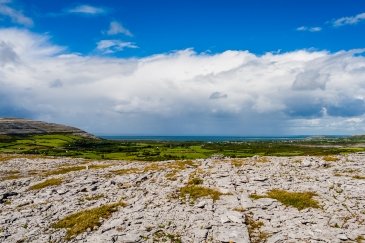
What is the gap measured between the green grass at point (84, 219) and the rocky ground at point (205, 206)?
1.98 ft

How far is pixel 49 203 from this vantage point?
37688mm

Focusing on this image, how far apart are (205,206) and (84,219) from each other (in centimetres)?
1042

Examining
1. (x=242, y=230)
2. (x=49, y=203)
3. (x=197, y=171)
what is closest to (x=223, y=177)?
(x=197, y=171)

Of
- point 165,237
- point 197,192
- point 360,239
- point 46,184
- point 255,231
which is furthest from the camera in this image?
point 46,184

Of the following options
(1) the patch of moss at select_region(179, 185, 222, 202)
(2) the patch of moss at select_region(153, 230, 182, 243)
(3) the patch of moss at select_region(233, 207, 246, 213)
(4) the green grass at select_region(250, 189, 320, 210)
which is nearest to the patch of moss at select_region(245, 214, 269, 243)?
(3) the patch of moss at select_region(233, 207, 246, 213)

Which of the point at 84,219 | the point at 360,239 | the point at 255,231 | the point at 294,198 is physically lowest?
the point at 84,219

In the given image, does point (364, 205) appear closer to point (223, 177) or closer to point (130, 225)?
point (223, 177)

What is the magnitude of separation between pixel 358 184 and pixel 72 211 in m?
27.6

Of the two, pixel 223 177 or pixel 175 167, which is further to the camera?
pixel 175 167

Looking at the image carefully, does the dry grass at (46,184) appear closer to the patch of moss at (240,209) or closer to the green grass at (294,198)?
the patch of moss at (240,209)

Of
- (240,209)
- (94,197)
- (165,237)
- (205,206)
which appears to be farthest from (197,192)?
(94,197)

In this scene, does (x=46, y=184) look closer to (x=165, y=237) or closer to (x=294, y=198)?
(x=165, y=237)

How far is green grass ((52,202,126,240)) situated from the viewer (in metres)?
29.2

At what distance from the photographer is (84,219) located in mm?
31078
